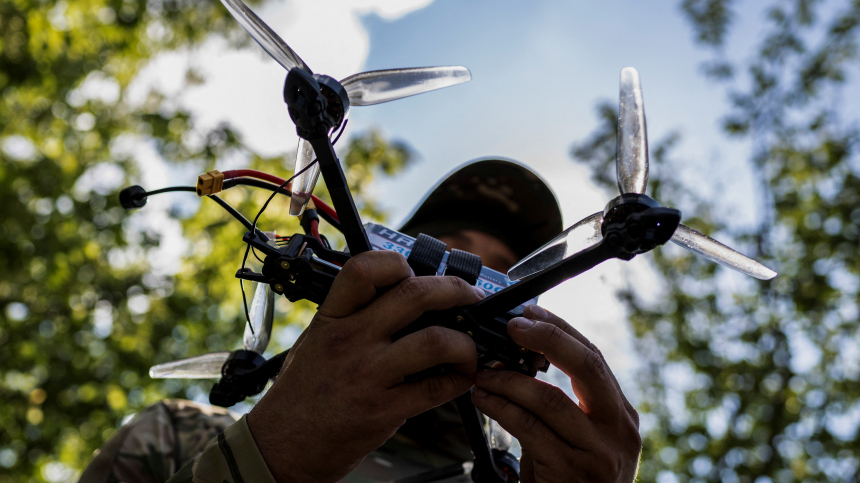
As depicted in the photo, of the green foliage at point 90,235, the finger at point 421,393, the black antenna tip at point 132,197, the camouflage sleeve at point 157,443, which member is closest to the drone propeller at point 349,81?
the black antenna tip at point 132,197

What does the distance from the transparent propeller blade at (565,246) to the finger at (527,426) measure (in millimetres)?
375

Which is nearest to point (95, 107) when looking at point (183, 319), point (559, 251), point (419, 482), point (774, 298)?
point (183, 319)

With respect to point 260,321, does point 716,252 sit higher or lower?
higher

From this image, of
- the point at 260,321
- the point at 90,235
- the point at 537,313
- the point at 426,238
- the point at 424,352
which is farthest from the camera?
the point at 90,235

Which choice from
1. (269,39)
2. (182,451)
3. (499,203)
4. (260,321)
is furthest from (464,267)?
(182,451)

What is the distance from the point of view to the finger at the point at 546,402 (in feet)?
4.88

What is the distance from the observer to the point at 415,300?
4.55 feet

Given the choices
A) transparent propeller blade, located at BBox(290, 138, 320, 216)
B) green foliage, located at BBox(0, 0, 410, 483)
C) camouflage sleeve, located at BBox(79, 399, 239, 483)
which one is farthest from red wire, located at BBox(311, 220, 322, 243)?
green foliage, located at BBox(0, 0, 410, 483)

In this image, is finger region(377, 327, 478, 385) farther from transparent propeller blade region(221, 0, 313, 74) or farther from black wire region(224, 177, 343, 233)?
transparent propeller blade region(221, 0, 313, 74)

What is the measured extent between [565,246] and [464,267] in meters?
0.30

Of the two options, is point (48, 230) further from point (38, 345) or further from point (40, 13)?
point (40, 13)

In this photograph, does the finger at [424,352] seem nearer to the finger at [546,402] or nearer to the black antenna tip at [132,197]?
the finger at [546,402]

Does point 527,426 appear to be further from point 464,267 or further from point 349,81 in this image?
point 349,81

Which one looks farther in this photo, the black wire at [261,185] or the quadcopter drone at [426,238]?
the black wire at [261,185]
